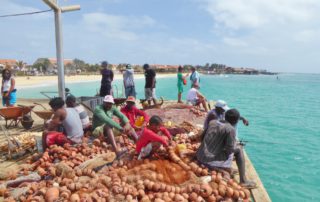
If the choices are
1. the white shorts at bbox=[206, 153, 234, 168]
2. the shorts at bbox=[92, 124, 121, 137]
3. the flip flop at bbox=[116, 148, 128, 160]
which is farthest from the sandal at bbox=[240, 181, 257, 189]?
the shorts at bbox=[92, 124, 121, 137]

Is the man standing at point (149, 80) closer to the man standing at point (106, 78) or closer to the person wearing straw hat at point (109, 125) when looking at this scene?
the man standing at point (106, 78)

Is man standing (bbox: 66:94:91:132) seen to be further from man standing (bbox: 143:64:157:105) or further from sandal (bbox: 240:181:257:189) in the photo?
man standing (bbox: 143:64:157:105)

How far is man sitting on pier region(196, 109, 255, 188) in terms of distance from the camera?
4.43m

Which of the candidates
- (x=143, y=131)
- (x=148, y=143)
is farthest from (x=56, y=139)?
(x=148, y=143)

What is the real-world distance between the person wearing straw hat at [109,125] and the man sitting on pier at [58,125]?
18.8 inches

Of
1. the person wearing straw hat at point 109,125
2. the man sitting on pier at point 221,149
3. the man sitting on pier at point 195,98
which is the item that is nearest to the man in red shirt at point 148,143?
the person wearing straw hat at point 109,125

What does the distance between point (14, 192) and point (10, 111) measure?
4814mm

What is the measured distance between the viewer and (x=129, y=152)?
17.5ft

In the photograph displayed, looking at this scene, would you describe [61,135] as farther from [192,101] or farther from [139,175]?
[192,101]

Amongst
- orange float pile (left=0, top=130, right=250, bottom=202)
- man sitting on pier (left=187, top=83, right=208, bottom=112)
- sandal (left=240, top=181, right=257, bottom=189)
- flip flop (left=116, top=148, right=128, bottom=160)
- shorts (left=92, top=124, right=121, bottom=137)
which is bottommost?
sandal (left=240, top=181, right=257, bottom=189)

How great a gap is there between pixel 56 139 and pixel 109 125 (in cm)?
104

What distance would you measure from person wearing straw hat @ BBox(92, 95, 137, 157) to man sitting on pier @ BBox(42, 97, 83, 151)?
18.8 inches

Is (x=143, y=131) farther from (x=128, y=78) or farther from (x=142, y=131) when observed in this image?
(x=128, y=78)

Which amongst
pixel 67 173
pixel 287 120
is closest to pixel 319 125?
pixel 287 120
